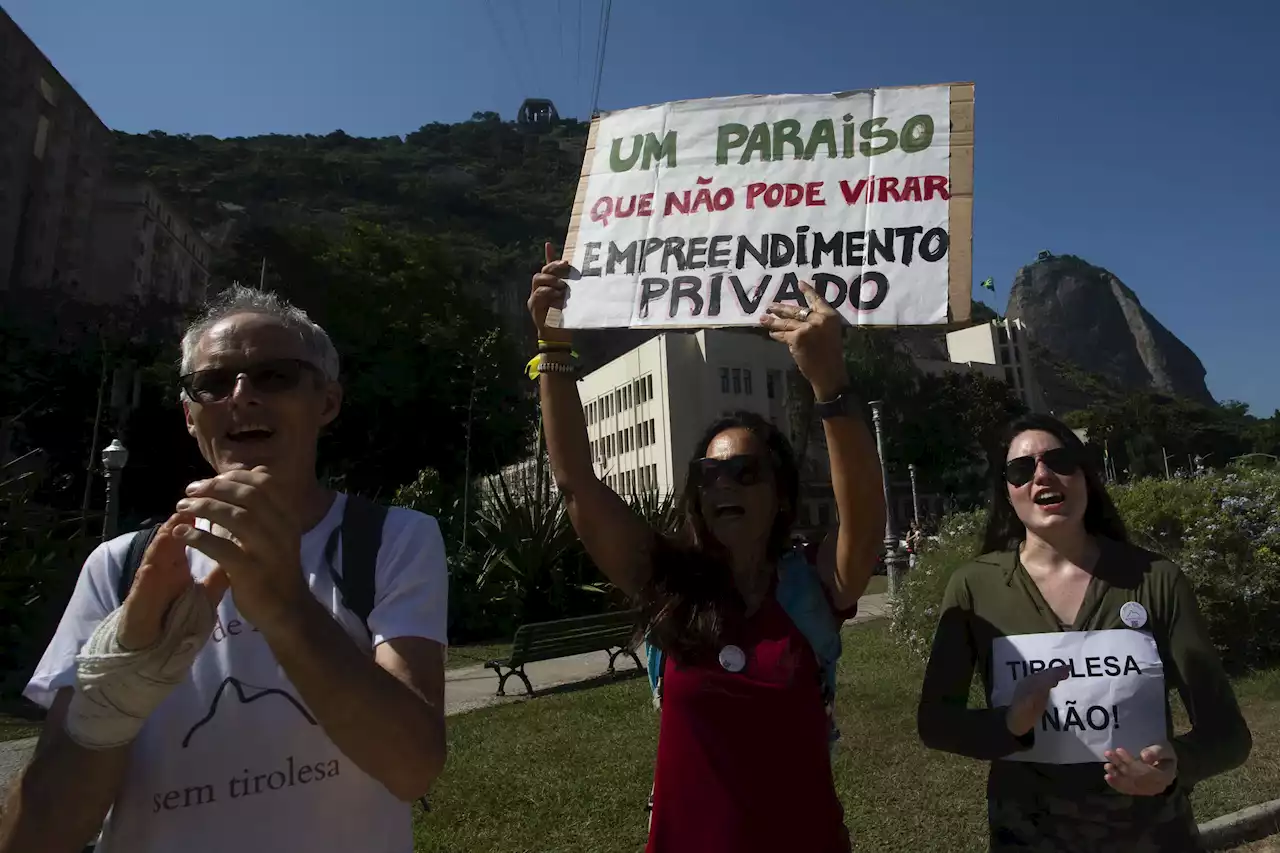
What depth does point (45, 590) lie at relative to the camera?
33.2 feet

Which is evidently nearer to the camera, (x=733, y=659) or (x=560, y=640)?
(x=733, y=659)

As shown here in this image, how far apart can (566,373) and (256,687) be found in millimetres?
1291

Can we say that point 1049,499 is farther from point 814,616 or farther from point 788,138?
point 788,138

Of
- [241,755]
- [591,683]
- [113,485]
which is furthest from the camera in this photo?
[113,485]

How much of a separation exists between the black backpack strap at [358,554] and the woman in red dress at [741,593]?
2.61 feet

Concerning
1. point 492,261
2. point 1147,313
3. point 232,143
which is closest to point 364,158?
point 232,143

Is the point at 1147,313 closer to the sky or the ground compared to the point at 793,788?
closer to the sky

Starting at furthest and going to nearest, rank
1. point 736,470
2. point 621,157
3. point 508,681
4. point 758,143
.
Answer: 1. point 508,681
2. point 621,157
3. point 758,143
4. point 736,470

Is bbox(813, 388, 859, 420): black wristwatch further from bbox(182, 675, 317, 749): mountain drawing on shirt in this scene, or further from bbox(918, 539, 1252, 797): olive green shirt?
bbox(182, 675, 317, 749): mountain drawing on shirt

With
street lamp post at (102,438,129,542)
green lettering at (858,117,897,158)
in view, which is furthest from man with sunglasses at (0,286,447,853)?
street lamp post at (102,438,129,542)

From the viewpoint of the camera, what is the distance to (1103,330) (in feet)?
568

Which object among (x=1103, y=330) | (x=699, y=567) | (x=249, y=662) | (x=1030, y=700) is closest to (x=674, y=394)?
(x=699, y=567)

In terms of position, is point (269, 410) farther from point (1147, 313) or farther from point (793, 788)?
point (1147, 313)

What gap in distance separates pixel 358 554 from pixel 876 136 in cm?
218
